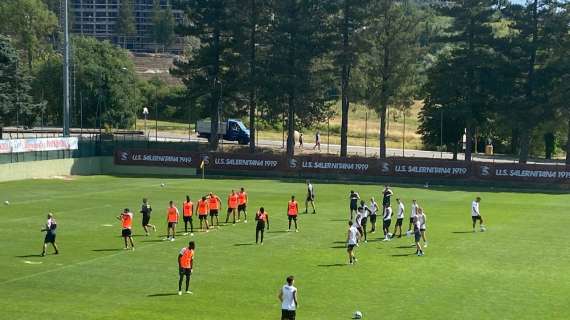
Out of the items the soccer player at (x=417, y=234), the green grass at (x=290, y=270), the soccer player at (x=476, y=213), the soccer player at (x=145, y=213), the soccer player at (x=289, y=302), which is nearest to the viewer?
the soccer player at (x=289, y=302)

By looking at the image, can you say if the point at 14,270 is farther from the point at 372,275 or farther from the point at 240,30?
the point at 240,30

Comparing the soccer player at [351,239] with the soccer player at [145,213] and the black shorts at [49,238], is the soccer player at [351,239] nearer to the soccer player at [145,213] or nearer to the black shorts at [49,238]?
the soccer player at [145,213]

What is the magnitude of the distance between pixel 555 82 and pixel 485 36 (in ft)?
23.8

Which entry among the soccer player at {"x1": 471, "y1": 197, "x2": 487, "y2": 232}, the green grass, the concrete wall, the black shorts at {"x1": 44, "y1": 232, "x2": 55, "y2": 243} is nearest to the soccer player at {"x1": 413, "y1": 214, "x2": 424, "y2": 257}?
the green grass

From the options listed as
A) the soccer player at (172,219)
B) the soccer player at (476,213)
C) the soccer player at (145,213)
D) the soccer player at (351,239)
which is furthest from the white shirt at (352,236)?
the soccer player at (476,213)

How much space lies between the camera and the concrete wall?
6412 cm

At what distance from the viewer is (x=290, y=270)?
101 feet

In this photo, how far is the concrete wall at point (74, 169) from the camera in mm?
64125

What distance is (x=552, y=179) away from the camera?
63219 mm

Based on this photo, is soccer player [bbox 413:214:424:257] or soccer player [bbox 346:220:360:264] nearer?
soccer player [bbox 346:220:360:264]

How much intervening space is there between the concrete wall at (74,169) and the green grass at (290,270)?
15870 mm

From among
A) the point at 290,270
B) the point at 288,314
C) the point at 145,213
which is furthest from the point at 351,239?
the point at 145,213

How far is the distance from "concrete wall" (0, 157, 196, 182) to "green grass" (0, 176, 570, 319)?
15.9m

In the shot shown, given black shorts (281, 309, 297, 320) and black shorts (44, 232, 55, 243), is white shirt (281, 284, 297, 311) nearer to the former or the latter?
black shorts (281, 309, 297, 320)
